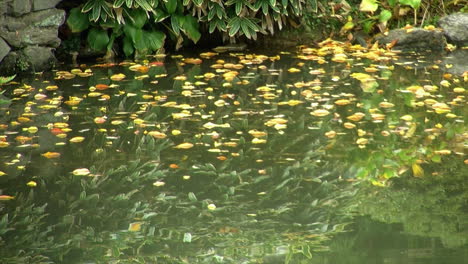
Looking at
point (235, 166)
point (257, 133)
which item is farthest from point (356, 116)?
point (235, 166)

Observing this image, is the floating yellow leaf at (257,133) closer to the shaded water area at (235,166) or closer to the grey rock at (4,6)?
the shaded water area at (235,166)

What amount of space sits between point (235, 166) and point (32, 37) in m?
3.50

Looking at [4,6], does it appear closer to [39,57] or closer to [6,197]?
[39,57]

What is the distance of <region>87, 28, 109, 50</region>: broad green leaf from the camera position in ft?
27.0

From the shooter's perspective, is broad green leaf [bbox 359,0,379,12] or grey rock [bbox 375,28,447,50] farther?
broad green leaf [bbox 359,0,379,12]

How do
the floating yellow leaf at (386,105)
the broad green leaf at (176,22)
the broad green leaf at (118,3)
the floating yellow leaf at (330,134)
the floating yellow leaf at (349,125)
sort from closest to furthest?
the floating yellow leaf at (330,134)
the floating yellow leaf at (349,125)
the floating yellow leaf at (386,105)
the broad green leaf at (118,3)
the broad green leaf at (176,22)

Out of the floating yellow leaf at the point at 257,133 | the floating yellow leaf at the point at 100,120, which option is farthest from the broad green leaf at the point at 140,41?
the floating yellow leaf at the point at 257,133

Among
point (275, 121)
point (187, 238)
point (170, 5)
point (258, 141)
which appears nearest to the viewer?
point (187, 238)

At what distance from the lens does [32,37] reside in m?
7.77

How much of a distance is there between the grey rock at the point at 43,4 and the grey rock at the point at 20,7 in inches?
2.4

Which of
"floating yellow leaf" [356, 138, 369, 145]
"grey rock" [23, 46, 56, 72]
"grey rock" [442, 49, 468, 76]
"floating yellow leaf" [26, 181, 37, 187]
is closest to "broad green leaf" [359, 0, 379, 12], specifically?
"grey rock" [442, 49, 468, 76]

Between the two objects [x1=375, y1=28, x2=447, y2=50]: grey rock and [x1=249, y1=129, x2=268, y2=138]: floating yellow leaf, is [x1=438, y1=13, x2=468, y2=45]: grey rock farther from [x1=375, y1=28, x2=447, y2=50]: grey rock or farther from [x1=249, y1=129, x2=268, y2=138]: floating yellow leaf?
[x1=249, y1=129, x2=268, y2=138]: floating yellow leaf

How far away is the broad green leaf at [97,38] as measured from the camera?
27.0ft

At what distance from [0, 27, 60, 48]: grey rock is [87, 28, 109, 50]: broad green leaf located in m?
0.43
